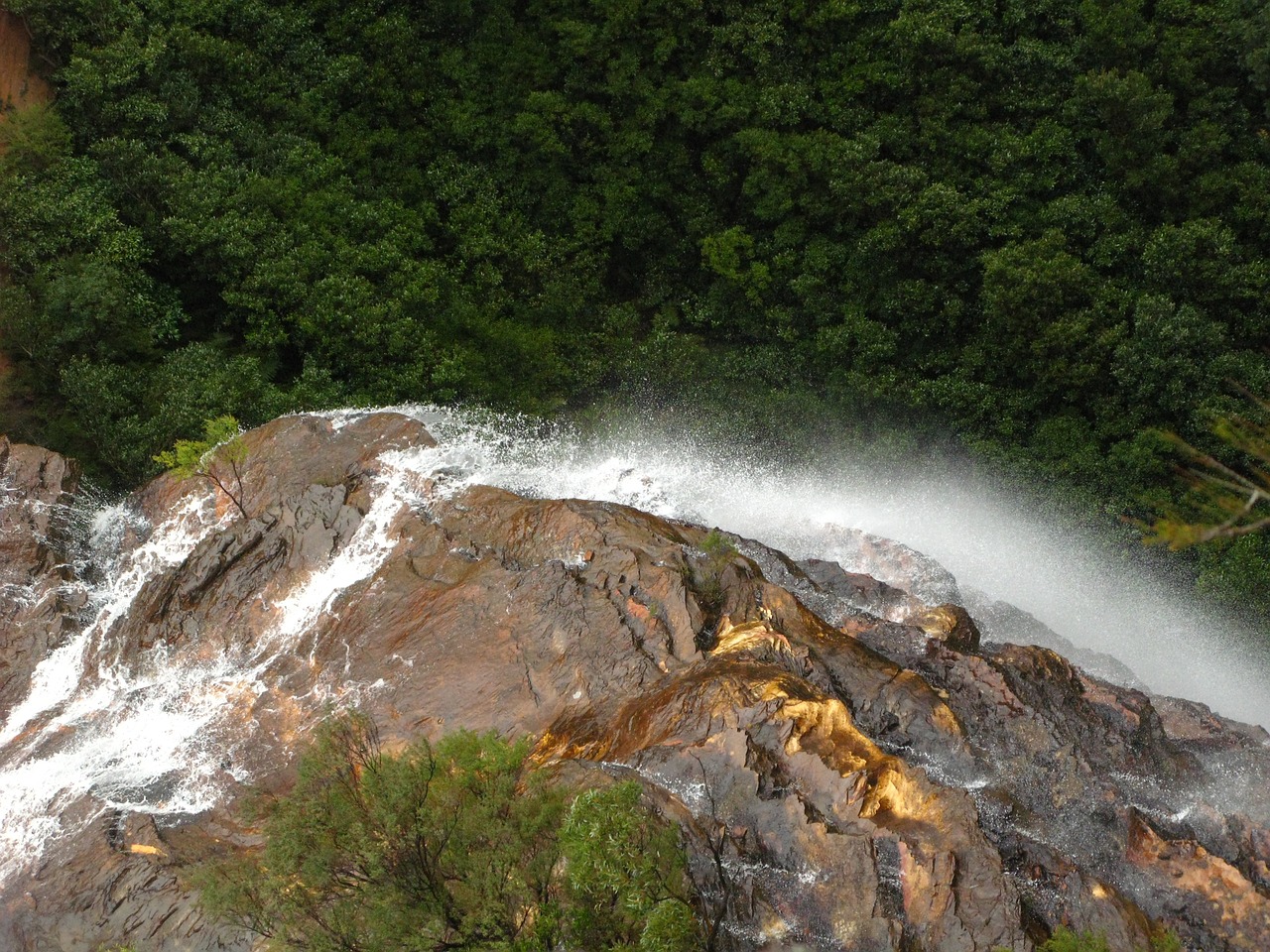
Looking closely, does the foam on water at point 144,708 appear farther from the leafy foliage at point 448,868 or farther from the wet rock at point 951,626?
the wet rock at point 951,626

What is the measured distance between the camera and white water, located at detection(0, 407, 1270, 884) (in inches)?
596

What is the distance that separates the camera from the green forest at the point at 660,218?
23484 mm

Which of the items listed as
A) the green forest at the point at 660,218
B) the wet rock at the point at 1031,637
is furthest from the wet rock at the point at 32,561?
the wet rock at the point at 1031,637

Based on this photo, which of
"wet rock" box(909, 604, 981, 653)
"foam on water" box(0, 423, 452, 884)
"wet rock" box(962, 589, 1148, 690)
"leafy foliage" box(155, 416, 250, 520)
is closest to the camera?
"foam on water" box(0, 423, 452, 884)

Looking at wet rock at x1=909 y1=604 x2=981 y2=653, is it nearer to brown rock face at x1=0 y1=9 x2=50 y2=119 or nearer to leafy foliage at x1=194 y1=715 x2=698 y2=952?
leafy foliage at x1=194 y1=715 x2=698 y2=952

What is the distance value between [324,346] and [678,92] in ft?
40.7

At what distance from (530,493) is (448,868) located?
35.8 feet

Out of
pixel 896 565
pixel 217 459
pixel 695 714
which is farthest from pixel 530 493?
pixel 695 714

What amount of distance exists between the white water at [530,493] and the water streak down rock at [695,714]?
15 centimetres

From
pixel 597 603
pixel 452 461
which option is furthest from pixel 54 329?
pixel 597 603

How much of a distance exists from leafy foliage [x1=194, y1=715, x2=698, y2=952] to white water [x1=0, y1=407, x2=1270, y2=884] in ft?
16.0

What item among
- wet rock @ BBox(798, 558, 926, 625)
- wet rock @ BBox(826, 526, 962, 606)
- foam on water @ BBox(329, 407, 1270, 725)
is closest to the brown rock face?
foam on water @ BBox(329, 407, 1270, 725)

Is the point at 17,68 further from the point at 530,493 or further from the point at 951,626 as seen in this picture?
the point at 951,626

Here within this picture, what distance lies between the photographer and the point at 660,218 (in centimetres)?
2972
